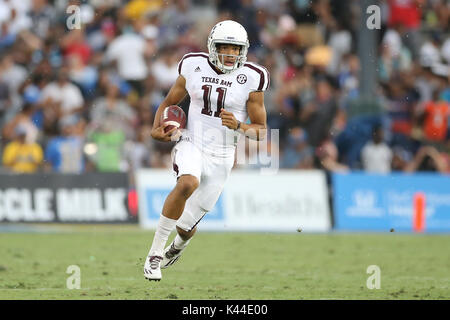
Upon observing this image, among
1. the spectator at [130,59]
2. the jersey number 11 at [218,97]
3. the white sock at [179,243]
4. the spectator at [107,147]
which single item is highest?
the spectator at [130,59]

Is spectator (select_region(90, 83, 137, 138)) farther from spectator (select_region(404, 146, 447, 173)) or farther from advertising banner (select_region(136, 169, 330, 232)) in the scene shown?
spectator (select_region(404, 146, 447, 173))

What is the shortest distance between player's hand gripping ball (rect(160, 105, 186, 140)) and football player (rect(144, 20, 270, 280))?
41mm

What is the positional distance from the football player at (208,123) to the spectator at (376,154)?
7048 mm

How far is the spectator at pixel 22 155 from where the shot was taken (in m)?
16.0

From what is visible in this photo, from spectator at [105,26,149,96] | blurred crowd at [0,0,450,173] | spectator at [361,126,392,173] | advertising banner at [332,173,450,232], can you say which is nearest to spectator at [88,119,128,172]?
blurred crowd at [0,0,450,173]

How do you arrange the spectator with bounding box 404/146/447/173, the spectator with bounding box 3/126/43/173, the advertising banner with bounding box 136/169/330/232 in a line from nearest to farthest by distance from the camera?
the advertising banner with bounding box 136/169/330/232, the spectator with bounding box 3/126/43/173, the spectator with bounding box 404/146/447/173

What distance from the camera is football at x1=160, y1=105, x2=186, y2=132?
9414 millimetres

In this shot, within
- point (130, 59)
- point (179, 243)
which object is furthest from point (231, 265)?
point (130, 59)

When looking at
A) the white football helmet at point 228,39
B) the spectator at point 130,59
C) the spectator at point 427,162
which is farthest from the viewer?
the spectator at point 130,59

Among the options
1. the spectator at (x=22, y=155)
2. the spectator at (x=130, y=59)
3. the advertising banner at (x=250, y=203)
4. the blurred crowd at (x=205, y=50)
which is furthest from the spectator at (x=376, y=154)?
the spectator at (x=22, y=155)

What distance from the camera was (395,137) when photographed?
1727 cm

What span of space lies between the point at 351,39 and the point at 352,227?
14.2 ft

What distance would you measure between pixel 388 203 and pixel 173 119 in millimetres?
7290

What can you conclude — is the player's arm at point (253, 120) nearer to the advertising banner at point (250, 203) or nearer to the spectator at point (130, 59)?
the advertising banner at point (250, 203)
